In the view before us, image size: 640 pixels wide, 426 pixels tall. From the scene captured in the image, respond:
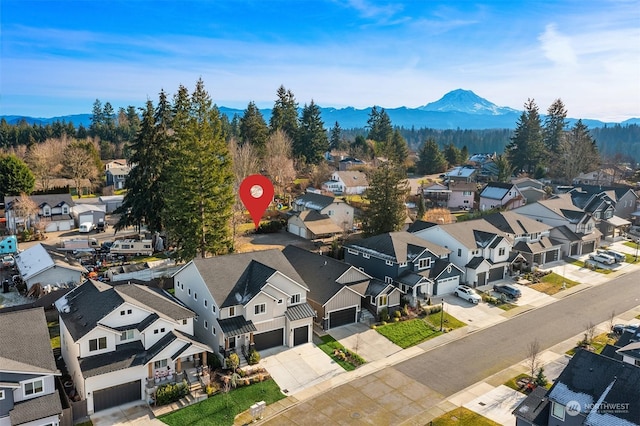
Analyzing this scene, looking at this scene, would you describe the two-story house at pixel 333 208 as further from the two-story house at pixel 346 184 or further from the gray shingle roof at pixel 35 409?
the gray shingle roof at pixel 35 409

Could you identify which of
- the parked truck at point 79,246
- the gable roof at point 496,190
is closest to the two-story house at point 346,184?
the gable roof at point 496,190

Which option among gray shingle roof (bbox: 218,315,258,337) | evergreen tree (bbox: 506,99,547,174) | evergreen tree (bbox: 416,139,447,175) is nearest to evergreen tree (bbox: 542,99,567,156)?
evergreen tree (bbox: 506,99,547,174)

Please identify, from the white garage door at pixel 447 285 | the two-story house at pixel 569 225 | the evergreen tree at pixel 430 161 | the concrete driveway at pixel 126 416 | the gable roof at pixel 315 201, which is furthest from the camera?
the evergreen tree at pixel 430 161

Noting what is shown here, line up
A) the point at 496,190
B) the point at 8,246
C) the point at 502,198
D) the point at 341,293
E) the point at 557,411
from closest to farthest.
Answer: the point at 557,411 < the point at 341,293 < the point at 8,246 < the point at 502,198 < the point at 496,190

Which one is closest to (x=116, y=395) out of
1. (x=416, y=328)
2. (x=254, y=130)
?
(x=416, y=328)

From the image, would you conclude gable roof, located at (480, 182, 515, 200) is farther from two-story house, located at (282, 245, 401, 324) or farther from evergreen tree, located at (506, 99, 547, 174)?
two-story house, located at (282, 245, 401, 324)

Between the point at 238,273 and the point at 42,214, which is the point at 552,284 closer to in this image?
the point at 238,273
